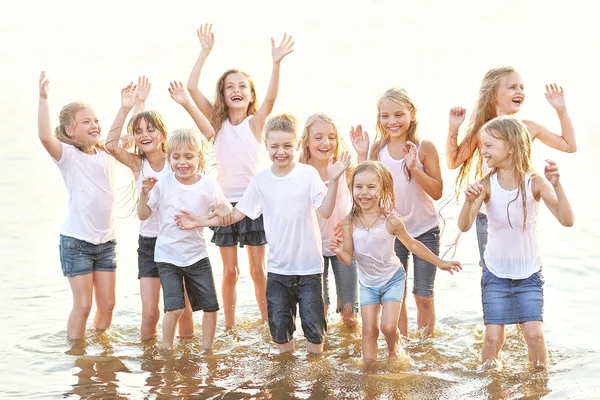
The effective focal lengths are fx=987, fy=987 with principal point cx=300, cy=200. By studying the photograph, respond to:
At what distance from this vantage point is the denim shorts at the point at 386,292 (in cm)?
654

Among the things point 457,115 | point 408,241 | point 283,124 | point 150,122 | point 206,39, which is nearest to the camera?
point 408,241

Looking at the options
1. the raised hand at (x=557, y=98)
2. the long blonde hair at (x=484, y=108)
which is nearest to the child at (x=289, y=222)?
the long blonde hair at (x=484, y=108)

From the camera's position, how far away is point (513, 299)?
6246 millimetres

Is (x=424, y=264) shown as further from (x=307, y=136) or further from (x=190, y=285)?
(x=190, y=285)

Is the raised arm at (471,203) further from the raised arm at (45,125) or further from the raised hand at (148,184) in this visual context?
the raised arm at (45,125)

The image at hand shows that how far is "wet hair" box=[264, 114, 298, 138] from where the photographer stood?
670cm

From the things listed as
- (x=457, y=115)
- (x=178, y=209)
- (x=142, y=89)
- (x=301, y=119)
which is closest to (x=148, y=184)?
(x=178, y=209)

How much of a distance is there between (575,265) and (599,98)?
336 inches

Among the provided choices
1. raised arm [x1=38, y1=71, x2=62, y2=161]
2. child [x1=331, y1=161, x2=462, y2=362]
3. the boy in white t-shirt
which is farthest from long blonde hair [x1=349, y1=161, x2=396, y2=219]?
raised arm [x1=38, y1=71, x2=62, y2=161]

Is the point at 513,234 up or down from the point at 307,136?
down

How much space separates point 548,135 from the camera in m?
6.86

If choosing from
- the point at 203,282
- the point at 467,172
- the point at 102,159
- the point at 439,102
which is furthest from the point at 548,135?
the point at 439,102

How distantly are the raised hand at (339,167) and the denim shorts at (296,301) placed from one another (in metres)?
0.72

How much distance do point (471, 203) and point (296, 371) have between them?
1618mm
